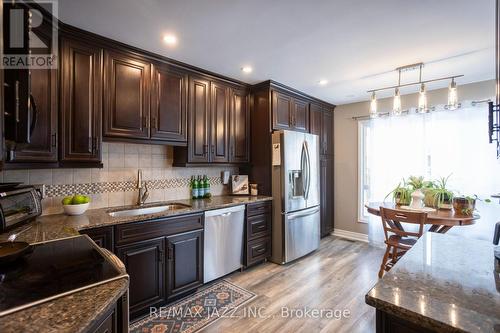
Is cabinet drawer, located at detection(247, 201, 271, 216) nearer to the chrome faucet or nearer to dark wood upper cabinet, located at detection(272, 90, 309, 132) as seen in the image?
dark wood upper cabinet, located at detection(272, 90, 309, 132)

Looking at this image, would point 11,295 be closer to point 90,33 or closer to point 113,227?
point 113,227

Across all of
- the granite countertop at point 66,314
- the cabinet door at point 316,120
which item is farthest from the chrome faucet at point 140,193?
the cabinet door at point 316,120

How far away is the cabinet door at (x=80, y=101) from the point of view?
1.90m

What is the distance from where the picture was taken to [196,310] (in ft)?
7.02

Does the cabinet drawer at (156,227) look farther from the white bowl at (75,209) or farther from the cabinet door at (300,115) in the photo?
the cabinet door at (300,115)

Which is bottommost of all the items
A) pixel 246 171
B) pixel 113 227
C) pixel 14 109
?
pixel 113 227

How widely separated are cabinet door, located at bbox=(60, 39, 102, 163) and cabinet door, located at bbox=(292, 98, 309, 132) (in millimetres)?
2501

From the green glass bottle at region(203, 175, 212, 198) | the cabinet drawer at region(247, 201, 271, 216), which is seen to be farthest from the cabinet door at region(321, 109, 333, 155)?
the green glass bottle at region(203, 175, 212, 198)

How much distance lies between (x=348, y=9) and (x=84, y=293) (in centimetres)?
218

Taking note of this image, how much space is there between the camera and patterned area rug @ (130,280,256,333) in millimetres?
1911

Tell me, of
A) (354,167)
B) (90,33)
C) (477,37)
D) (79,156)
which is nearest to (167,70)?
(90,33)

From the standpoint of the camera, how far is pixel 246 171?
355 centimetres

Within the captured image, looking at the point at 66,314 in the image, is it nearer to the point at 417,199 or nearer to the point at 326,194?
the point at 417,199

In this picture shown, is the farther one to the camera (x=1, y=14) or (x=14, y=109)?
(x=14, y=109)
